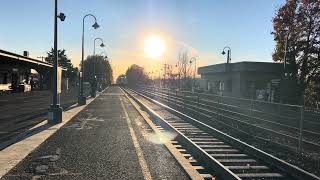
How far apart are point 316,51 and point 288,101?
1123 cm

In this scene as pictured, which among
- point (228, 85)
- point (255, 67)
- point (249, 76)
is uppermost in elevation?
point (255, 67)

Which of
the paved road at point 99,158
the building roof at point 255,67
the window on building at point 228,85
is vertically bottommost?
the paved road at point 99,158

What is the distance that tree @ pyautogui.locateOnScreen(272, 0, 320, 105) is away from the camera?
49.7 m

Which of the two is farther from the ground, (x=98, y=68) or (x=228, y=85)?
(x=98, y=68)

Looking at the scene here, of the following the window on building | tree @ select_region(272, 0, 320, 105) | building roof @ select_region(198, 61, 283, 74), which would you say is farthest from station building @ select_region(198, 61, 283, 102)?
tree @ select_region(272, 0, 320, 105)

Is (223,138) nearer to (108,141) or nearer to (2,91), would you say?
(108,141)

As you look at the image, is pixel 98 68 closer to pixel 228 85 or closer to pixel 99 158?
pixel 228 85

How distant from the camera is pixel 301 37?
50.3 metres

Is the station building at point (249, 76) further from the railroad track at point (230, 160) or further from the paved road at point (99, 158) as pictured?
the paved road at point (99, 158)

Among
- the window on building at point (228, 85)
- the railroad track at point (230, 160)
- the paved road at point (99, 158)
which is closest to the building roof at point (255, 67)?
the window on building at point (228, 85)

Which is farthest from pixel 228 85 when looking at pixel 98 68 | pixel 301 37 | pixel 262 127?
pixel 98 68

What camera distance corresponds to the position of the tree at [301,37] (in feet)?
163

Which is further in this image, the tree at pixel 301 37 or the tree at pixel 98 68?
the tree at pixel 98 68

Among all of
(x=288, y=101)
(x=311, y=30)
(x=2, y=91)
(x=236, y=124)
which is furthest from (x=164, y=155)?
(x=2, y=91)
